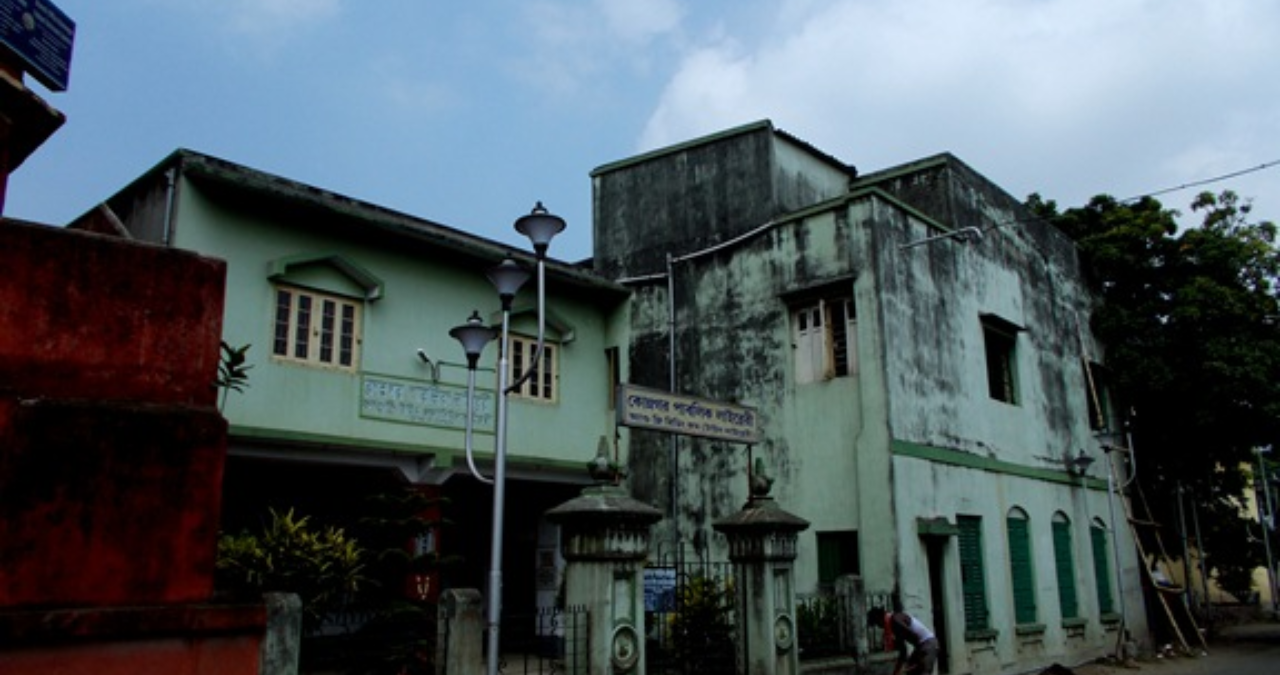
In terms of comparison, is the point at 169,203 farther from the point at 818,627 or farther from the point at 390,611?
the point at 818,627

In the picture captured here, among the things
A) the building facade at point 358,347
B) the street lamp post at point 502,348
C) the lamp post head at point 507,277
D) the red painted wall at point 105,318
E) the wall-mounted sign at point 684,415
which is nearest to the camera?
the red painted wall at point 105,318

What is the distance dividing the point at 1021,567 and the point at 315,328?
1127 cm

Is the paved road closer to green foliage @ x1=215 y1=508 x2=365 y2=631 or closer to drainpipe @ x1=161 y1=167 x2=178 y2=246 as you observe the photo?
green foliage @ x1=215 y1=508 x2=365 y2=631

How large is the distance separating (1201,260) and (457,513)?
587 inches

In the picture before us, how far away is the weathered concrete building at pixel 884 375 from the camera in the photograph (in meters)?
13.0

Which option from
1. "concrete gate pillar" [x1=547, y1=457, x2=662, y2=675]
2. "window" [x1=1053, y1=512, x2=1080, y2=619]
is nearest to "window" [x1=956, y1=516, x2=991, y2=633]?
"window" [x1=1053, y1=512, x2=1080, y2=619]

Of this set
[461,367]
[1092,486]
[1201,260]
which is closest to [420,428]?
[461,367]

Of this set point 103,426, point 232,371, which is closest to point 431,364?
point 232,371

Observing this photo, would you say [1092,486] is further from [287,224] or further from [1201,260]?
[287,224]

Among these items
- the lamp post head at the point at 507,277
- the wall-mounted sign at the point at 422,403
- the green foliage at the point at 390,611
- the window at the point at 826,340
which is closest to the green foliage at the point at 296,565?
the green foliage at the point at 390,611

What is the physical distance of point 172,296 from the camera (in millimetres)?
5160

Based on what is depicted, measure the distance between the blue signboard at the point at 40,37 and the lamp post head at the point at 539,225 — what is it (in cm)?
354

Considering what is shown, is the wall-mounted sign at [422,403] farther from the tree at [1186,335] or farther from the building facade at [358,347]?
the tree at [1186,335]

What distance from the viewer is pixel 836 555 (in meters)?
12.9
